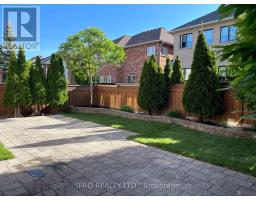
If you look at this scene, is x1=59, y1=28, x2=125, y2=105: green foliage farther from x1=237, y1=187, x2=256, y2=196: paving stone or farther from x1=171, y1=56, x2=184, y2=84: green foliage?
x1=237, y1=187, x2=256, y2=196: paving stone

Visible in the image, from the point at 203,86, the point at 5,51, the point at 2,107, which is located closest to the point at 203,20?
the point at 203,86

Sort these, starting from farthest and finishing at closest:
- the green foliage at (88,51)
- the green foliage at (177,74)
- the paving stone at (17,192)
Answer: the green foliage at (88,51)
the green foliage at (177,74)
the paving stone at (17,192)

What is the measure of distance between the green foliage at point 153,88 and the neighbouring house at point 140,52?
391 inches

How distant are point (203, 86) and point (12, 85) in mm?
8414

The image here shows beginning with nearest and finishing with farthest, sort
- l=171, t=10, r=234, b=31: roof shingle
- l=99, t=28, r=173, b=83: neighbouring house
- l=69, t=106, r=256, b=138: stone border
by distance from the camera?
l=69, t=106, r=256, b=138: stone border → l=171, t=10, r=234, b=31: roof shingle → l=99, t=28, r=173, b=83: neighbouring house

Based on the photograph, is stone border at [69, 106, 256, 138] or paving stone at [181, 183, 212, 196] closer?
paving stone at [181, 183, 212, 196]

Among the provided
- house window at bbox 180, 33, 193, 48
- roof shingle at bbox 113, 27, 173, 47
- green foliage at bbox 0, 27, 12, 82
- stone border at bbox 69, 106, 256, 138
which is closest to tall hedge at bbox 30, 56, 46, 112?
stone border at bbox 69, 106, 256, 138

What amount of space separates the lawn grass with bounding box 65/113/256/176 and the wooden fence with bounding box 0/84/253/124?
1.09 meters

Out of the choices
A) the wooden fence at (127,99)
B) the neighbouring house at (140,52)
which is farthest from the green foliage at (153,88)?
the neighbouring house at (140,52)

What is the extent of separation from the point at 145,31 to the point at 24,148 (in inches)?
778

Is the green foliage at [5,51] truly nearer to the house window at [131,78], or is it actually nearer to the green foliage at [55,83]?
the house window at [131,78]

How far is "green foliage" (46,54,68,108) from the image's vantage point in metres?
10.8

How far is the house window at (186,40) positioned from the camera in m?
16.1

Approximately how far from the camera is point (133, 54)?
21.2 m
